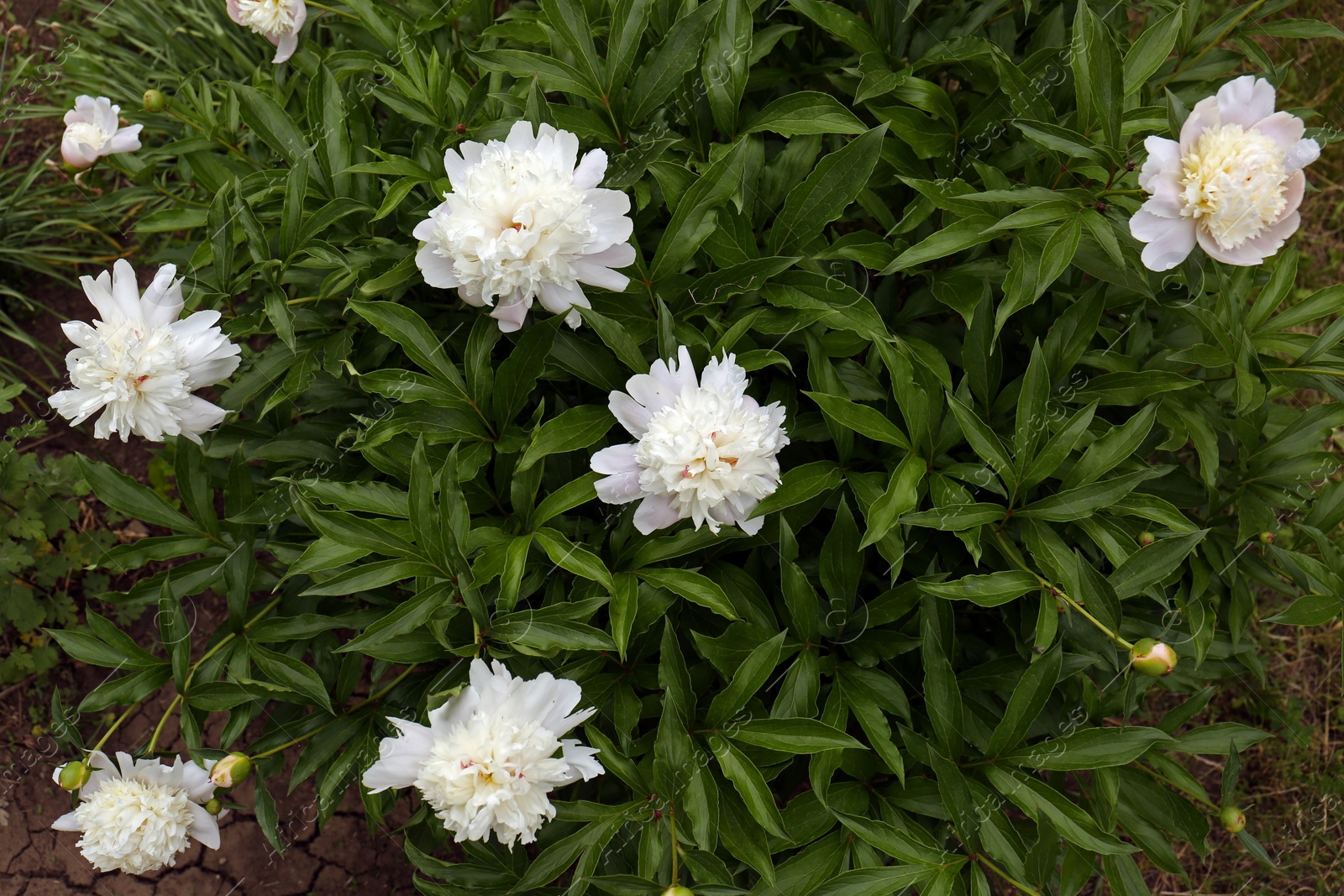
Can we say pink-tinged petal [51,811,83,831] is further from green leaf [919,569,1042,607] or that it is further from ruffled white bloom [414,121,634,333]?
green leaf [919,569,1042,607]

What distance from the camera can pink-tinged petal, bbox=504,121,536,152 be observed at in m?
1.52

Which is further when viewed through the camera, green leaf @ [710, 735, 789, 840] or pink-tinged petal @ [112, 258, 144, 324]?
pink-tinged petal @ [112, 258, 144, 324]

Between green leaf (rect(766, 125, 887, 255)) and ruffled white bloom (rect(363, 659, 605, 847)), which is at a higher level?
green leaf (rect(766, 125, 887, 255))

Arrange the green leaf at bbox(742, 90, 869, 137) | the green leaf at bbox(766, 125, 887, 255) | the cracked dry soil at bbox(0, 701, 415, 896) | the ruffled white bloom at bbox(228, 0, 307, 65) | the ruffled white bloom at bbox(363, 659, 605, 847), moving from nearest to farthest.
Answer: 1. the ruffled white bloom at bbox(363, 659, 605, 847)
2. the green leaf at bbox(766, 125, 887, 255)
3. the green leaf at bbox(742, 90, 869, 137)
4. the ruffled white bloom at bbox(228, 0, 307, 65)
5. the cracked dry soil at bbox(0, 701, 415, 896)

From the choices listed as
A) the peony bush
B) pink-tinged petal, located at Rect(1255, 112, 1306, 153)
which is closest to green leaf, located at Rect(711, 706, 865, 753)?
the peony bush

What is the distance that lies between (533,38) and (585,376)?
2.70 feet

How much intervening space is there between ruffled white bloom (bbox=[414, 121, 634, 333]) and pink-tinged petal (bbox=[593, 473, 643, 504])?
0.29 metres

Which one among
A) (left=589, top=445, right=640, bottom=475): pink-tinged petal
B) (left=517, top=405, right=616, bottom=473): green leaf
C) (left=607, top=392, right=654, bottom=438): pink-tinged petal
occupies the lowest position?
(left=517, top=405, right=616, bottom=473): green leaf

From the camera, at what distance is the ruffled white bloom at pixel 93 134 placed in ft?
6.70

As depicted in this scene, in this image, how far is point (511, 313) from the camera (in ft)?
5.05

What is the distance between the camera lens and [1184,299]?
1.85 m

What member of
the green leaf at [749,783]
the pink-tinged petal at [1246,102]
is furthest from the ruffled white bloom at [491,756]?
the pink-tinged petal at [1246,102]

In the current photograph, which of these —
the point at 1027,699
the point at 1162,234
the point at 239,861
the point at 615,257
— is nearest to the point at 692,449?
the point at 615,257

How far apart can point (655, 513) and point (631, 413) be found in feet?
0.56
